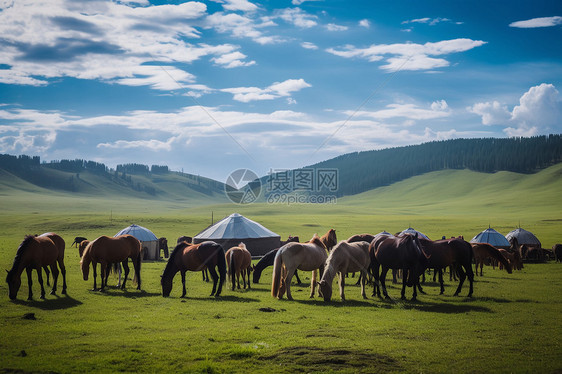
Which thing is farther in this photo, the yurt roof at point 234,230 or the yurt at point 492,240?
the yurt at point 492,240

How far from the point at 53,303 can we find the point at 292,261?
26.2ft

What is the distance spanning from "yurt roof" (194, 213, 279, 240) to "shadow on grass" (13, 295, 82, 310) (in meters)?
14.6

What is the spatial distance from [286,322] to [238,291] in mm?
7110

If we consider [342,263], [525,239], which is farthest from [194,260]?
[525,239]

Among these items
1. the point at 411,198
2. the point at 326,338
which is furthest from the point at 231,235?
the point at 411,198

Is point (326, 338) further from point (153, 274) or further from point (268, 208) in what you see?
point (268, 208)

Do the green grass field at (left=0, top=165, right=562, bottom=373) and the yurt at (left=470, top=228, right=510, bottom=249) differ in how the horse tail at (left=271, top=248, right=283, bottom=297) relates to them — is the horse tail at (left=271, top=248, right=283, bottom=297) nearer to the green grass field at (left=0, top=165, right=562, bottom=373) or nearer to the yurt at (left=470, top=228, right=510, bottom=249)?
the green grass field at (left=0, top=165, right=562, bottom=373)

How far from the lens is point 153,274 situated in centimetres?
2588

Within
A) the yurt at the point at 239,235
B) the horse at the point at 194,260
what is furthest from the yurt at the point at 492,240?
the horse at the point at 194,260

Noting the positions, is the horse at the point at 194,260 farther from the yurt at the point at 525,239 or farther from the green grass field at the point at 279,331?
the yurt at the point at 525,239

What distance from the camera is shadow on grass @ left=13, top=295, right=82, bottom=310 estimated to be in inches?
569

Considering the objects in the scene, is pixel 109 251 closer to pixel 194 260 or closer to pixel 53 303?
pixel 53 303

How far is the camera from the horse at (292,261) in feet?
53.6

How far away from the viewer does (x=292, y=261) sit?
1633cm
